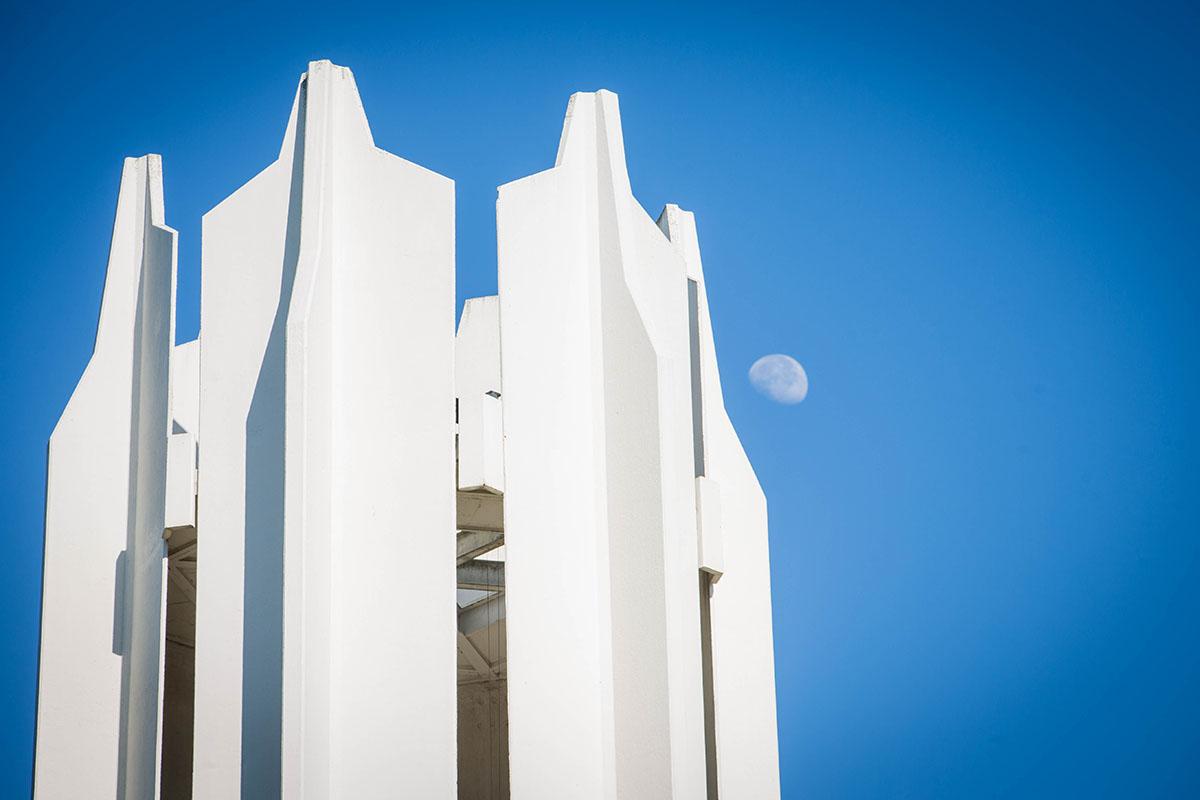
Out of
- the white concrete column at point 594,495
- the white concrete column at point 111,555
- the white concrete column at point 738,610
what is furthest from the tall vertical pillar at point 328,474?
the white concrete column at point 738,610

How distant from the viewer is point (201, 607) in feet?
31.3

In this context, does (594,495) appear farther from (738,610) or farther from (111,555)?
(111,555)

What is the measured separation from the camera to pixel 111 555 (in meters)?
10.9

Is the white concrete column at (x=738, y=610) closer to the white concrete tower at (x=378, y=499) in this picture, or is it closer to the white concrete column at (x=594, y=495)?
the white concrete tower at (x=378, y=499)

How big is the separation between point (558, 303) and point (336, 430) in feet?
6.82

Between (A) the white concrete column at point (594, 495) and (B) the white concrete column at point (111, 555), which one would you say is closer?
(A) the white concrete column at point (594, 495)

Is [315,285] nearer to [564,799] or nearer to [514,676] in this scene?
[514,676]

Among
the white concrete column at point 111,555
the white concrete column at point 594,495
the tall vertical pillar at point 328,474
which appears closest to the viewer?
the tall vertical pillar at point 328,474

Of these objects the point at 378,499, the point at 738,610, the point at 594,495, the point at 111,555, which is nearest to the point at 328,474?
the point at 378,499

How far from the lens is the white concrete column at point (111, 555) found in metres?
10.5

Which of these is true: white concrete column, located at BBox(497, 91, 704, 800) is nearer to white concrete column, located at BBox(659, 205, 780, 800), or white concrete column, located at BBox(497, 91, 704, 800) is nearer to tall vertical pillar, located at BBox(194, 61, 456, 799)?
tall vertical pillar, located at BBox(194, 61, 456, 799)

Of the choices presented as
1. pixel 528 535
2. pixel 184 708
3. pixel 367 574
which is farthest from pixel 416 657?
pixel 184 708

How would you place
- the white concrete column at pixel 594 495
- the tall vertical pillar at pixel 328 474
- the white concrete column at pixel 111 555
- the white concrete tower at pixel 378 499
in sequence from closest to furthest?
the tall vertical pillar at pixel 328 474 < the white concrete tower at pixel 378 499 < the white concrete column at pixel 594 495 < the white concrete column at pixel 111 555

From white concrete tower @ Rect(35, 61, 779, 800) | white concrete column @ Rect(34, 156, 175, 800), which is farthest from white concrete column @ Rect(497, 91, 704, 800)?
white concrete column @ Rect(34, 156, 175, 800)
